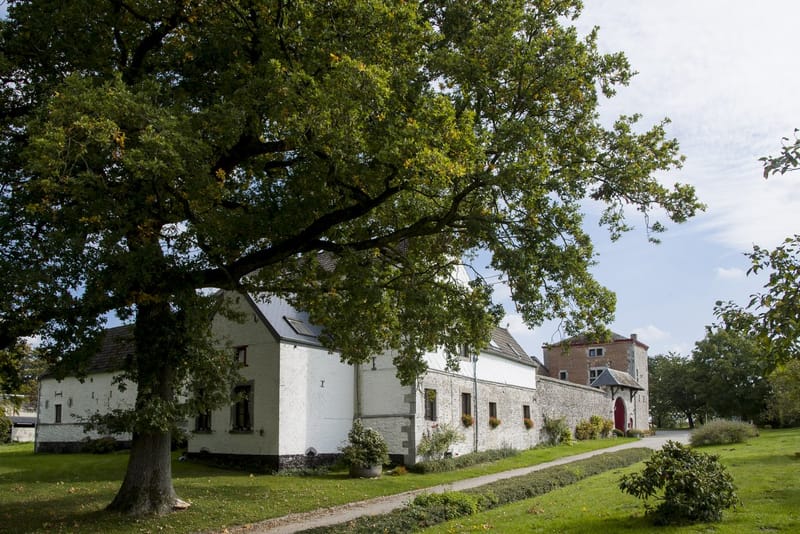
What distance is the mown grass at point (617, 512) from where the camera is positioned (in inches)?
395

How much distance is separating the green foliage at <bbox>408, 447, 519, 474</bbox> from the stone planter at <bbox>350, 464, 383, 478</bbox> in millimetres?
2222

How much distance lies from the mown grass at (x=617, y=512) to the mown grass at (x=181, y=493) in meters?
4.93

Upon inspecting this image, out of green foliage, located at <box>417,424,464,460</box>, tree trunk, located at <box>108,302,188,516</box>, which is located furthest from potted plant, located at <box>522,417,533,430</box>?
tree trunk, located at <box>108,302,188,516</box>

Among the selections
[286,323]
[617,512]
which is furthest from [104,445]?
[617,512]

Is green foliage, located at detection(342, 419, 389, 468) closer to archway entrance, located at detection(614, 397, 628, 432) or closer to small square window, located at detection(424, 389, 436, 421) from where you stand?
small square window, located at detection(424, 389, 436, 421)

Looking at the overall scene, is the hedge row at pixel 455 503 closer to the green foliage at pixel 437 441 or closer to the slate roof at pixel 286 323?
the green foliage at pixel 437 441

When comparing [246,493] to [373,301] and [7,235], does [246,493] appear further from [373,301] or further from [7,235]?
[7,235]

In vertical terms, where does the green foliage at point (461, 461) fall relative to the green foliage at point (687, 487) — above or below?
below

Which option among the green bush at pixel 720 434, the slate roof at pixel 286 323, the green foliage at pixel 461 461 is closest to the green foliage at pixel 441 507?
the green foliage at pixel 461 461

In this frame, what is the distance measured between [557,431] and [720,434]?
8.56 m

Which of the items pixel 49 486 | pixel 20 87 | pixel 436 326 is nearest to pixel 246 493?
pixel 49 486

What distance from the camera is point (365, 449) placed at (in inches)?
844

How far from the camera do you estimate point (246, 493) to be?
17125 millimetres

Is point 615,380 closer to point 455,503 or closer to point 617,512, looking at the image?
point 455,503
